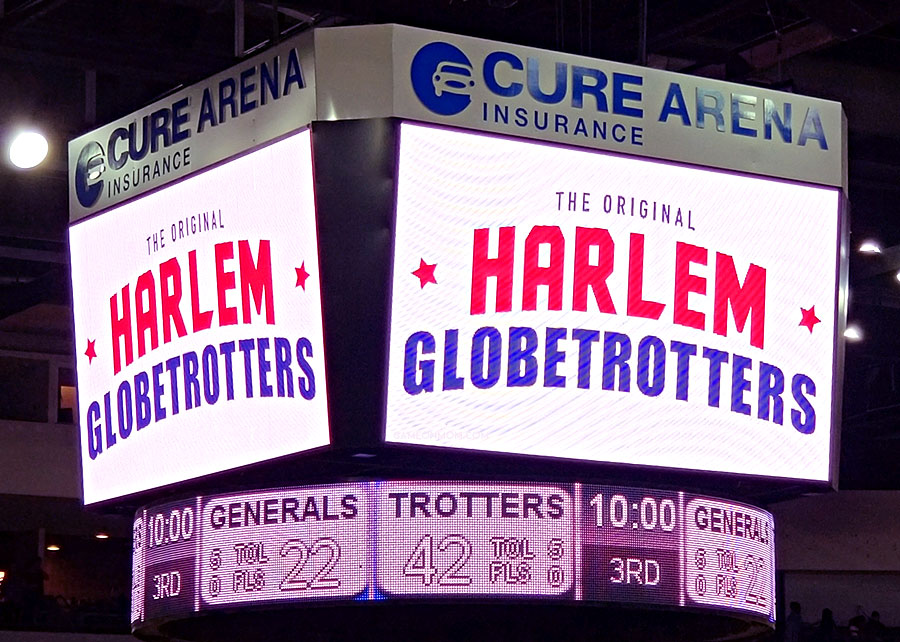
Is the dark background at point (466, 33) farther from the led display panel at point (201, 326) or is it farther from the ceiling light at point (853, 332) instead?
the led display panel at point (201, 326)

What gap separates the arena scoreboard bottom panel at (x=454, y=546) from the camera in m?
7.03

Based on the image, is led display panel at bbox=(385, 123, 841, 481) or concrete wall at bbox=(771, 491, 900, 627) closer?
led display panel at bbox=(385, 123, 841, 481)

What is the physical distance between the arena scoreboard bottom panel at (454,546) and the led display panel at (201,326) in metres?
0.32

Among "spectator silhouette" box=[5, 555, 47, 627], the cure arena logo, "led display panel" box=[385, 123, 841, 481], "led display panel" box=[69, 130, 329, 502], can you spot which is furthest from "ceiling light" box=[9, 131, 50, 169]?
"spectator silhouette" box=[5, 555, 47, 627]

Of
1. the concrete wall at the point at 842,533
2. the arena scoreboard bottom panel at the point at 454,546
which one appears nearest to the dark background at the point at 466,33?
the arena scoreboard bottom panel at the point at 454,546

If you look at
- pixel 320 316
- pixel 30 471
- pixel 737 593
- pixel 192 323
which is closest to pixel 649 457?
pixel 737 593

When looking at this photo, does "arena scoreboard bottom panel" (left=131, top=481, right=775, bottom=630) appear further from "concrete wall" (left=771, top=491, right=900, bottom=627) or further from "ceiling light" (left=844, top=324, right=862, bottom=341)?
"concrete wall" (left=771, top=491, right=900, bottom=627)

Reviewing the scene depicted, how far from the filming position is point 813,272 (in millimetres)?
7770

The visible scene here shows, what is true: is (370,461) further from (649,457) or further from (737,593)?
(737,593)

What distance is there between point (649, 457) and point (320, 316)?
1.58m

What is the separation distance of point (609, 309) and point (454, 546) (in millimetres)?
1242

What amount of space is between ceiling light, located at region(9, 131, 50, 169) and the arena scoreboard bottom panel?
3.05 metres

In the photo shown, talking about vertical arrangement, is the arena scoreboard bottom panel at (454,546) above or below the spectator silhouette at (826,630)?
above

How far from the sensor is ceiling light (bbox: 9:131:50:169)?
31.7ft
